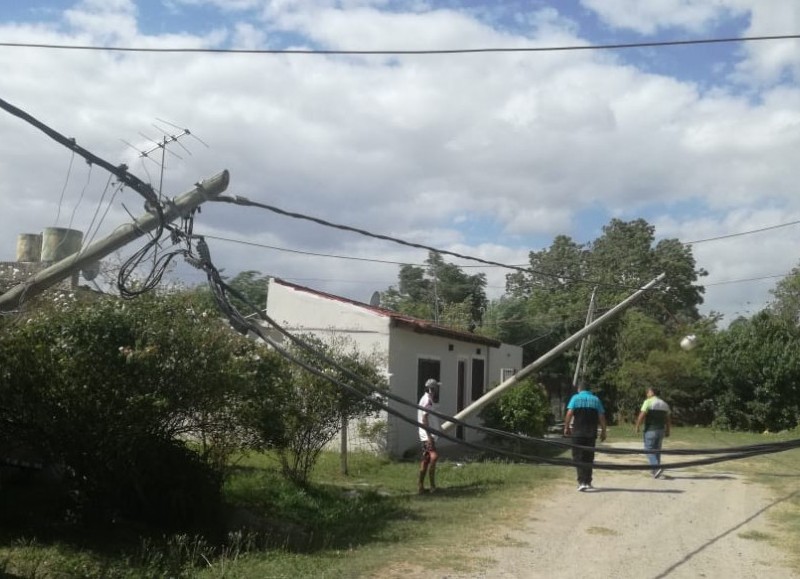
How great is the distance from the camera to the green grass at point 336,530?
25.0ft

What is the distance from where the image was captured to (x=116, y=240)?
25.8 feet

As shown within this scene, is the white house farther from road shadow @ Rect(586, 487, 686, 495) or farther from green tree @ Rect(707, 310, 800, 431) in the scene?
green tree @ Rect(707, 310, 800, 431)

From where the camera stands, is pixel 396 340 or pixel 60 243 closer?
pixel 60 243

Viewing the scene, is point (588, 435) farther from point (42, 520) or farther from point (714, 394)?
point (714, 394)

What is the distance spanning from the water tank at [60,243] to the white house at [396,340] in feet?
19.0

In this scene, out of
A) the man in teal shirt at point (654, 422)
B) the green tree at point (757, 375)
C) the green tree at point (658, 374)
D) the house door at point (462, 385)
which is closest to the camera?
the man in teal shirt at point (654, 422)

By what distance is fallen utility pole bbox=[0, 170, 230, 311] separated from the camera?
763 cm

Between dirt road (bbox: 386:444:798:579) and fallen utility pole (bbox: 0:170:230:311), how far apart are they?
3.96 meters

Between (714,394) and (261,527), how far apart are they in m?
23.6

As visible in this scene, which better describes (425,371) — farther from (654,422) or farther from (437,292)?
(437,292)

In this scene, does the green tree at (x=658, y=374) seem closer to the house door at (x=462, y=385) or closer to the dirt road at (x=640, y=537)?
the house door at (x=462, y=385)

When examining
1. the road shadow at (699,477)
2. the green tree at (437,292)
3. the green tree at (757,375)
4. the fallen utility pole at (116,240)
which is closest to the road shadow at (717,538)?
the road shadow at (699,477)

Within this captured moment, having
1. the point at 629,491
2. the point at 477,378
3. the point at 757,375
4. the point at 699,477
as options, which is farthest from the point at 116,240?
the point at 757,375

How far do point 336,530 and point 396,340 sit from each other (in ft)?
22.3
